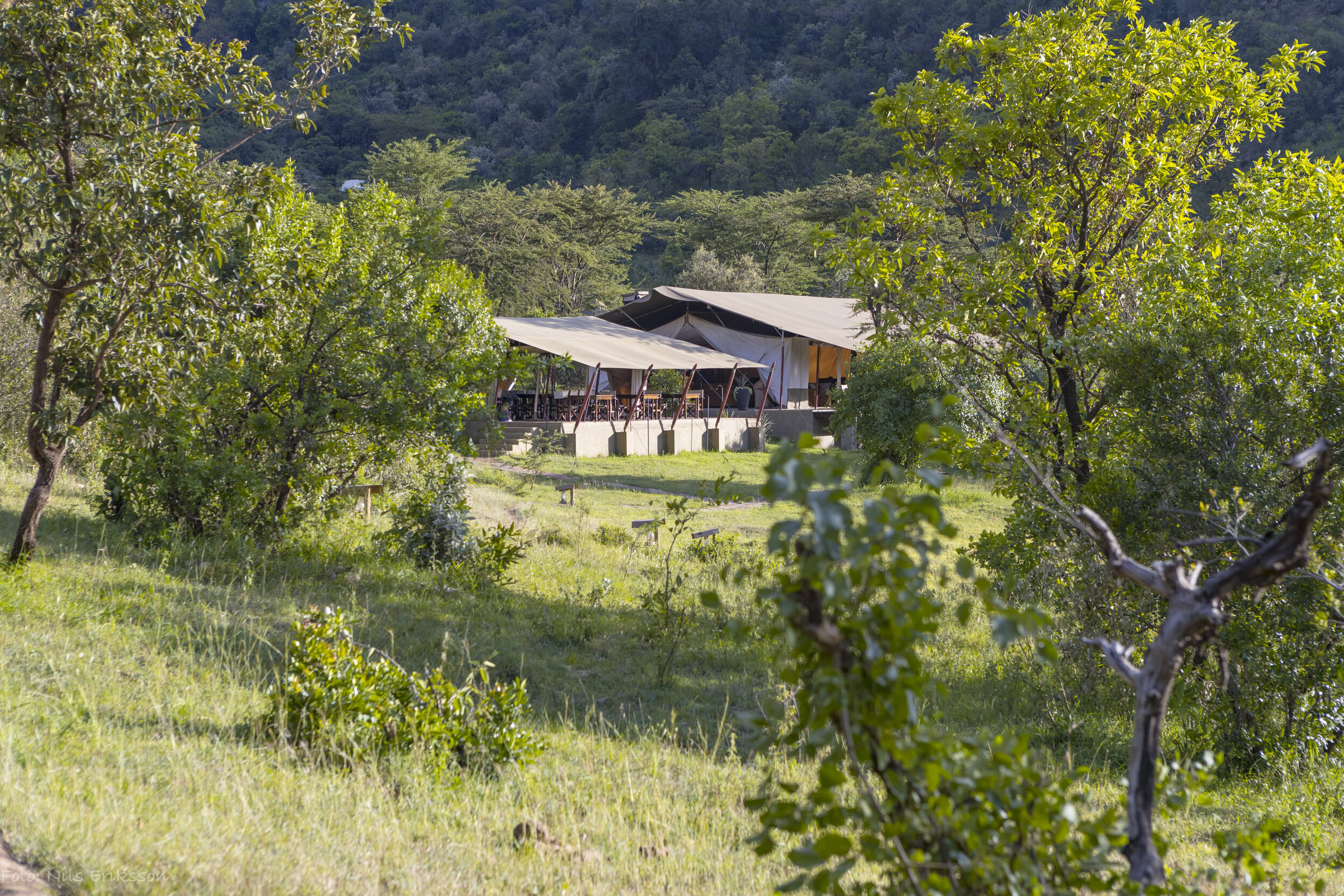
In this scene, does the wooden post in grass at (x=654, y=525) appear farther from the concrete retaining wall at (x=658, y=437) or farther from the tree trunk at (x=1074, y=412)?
the concrete retaining wall at (x=658, y=437)

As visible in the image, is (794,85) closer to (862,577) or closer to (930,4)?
(930,4)

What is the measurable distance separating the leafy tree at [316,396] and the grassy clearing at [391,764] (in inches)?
24.1

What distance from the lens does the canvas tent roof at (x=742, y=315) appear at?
34.5 m

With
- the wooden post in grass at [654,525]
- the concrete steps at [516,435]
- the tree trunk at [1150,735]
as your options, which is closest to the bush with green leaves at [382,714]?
the tree trunk at [1150,735]

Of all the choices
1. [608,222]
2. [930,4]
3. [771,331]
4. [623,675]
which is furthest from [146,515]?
[930,4]

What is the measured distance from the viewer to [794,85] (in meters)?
88.8

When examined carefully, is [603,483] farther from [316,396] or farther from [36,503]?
[36,503]

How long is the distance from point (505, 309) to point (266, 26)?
74443 mm

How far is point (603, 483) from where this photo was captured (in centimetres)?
2195

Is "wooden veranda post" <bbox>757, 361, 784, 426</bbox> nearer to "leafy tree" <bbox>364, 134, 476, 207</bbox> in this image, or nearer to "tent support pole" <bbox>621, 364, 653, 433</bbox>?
"tent support pole" <bbox>621, 364, 653, 433</bbox>

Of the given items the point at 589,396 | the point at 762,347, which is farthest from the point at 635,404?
the point at 762,347

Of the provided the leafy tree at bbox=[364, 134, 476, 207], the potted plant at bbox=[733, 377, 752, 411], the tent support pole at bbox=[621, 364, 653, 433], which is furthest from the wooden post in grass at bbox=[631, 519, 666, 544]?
the leafy tree at bbox=[364, 134, 476, 207]

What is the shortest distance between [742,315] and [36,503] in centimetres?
2877

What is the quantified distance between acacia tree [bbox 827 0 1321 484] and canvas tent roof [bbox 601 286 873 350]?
23.9 metres
